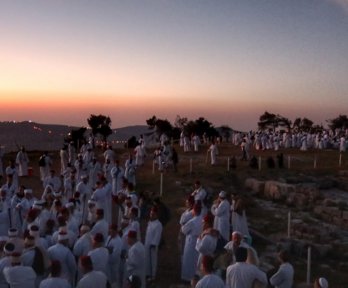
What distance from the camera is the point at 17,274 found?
8719 millimetres

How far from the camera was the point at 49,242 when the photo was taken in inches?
442

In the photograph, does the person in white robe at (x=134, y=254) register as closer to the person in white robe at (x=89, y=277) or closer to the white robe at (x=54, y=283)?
the person in white robe at (x=89, y=277)

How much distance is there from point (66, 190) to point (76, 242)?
365 inches

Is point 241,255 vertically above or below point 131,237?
above

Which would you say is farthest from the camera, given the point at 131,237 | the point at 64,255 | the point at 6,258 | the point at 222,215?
the point at 222,215

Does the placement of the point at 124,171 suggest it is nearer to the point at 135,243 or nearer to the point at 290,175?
the point at 290,175

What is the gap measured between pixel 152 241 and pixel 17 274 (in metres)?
5.24

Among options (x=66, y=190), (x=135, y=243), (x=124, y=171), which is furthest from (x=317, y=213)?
(x=135, y=243)

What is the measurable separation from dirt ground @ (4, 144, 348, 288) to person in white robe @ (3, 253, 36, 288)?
5.53 metres

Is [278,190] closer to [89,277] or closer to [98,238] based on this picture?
[98,238]

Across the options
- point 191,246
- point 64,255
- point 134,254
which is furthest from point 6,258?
point 191,246

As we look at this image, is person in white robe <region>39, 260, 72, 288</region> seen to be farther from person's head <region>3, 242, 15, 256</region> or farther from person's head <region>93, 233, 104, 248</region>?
person's head <region>93, 233, 104, 248</region>

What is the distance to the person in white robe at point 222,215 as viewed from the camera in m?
15.8

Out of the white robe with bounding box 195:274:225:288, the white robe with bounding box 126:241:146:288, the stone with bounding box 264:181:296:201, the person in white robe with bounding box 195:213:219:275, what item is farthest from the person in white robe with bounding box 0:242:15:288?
the stone with bounding box 264:181:296:201
